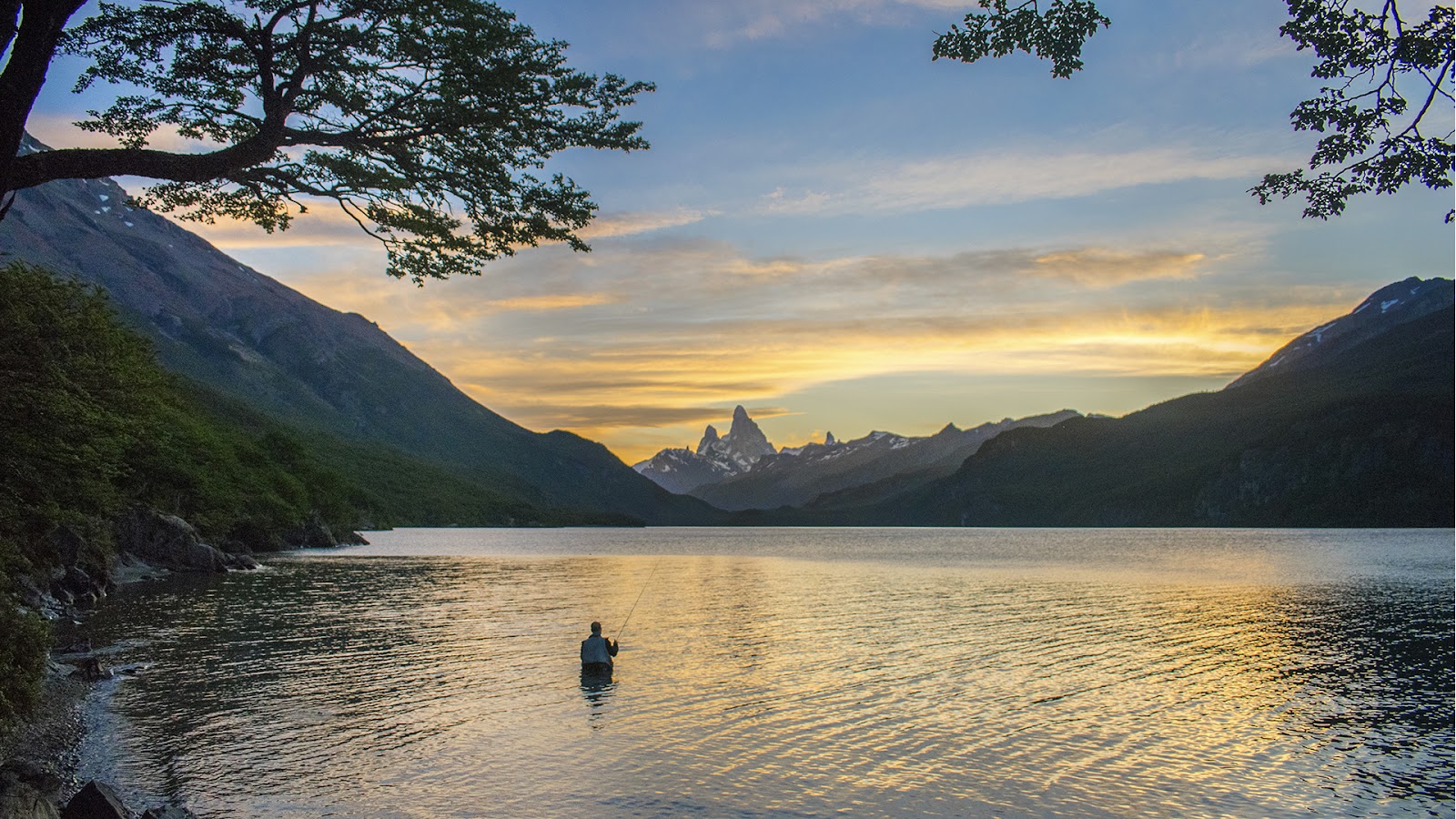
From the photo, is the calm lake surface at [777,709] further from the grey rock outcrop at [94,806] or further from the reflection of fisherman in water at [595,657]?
the grey rock outcrop at [94,806]

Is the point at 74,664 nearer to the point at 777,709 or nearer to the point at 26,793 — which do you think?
the point at 26,793

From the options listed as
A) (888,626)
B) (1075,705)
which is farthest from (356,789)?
(888,626)

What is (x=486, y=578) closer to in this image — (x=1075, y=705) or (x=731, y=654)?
(x=731, y=654)

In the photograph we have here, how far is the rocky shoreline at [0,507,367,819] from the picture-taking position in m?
16.0

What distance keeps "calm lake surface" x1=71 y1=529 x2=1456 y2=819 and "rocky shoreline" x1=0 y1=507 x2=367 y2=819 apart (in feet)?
3.38

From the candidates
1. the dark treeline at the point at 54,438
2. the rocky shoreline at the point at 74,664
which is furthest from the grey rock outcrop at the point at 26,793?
the dark treeline at the point at 54,438

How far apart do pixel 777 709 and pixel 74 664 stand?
26.0 meters

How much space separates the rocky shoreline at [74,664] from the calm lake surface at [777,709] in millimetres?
1029

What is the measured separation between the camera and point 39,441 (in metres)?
26.9

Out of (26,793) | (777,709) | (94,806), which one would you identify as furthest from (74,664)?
(777,709)

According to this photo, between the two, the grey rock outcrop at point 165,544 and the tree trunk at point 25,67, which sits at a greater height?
the tree trunk at point 25,67

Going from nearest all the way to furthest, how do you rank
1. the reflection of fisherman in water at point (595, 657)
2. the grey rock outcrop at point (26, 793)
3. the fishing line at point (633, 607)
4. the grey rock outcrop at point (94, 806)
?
Result: the grey rock outcrop at point (26, 793)
the grey rock outcrop at point (94, 806)
the reflection of fisherman in water at point (595, 657)
the fishing line at point (633, 607)

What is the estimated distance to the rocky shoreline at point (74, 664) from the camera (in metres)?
16.0

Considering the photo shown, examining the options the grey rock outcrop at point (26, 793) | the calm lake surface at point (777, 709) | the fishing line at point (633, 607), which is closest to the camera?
the grey rock outcrop at point (26, 793)
